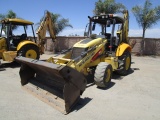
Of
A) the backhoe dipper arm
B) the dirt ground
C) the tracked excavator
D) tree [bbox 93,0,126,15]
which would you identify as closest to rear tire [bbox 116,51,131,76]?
the tracked excavator

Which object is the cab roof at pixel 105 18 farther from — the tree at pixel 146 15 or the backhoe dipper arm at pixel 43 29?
the tree at pixel 146 15

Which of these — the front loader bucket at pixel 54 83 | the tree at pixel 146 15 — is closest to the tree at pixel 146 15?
the tree at pixel 146 15

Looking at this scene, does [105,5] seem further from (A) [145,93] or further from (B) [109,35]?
(A) [145,93]

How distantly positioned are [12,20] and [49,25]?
3.00m

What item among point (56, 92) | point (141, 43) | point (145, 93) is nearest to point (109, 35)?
point (145, 93)

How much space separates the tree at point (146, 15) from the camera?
17.5 meters

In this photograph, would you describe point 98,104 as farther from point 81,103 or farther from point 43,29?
point 43,29

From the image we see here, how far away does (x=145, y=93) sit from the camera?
6.43m

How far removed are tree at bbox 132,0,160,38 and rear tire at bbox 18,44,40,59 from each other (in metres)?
10.4

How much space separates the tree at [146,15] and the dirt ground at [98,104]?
11.4m

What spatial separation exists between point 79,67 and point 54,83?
959 millimetres

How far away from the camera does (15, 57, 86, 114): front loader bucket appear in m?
4.87

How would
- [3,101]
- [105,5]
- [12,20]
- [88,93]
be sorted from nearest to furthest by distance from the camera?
1. [3,101]
2. [88,93]
3. [12,20]
4. [105,5]

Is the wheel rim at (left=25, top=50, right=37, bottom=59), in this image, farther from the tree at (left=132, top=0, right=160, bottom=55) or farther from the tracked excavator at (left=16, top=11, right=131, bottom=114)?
the tree at (left=132, top=0, right=160, bottom=55)
